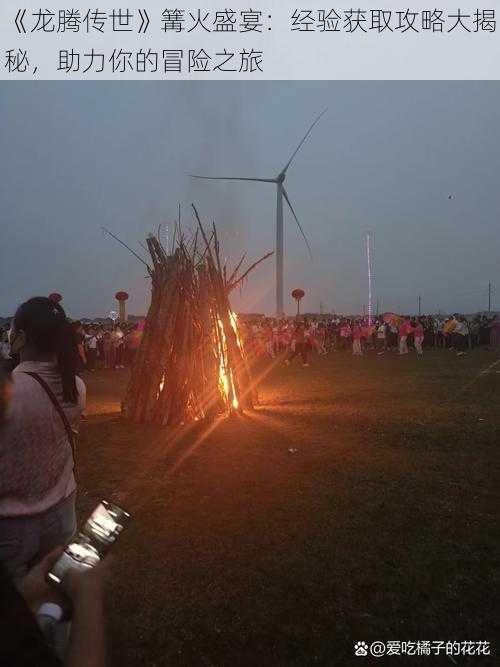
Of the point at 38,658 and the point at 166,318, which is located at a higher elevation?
the point at 166,318

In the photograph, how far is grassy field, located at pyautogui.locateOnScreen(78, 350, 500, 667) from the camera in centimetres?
364

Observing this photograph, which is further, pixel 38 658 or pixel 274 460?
pixel 274 460

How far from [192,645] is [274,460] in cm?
408

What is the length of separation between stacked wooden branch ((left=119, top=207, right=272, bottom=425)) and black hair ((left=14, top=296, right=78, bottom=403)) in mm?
7092

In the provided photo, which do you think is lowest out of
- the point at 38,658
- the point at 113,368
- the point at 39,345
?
the point at 113,368

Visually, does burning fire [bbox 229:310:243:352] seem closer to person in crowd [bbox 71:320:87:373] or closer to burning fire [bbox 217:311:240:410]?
burning fire [bbox 217:311:240:410]

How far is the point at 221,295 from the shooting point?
10570 mm

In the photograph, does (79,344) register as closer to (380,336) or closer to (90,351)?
(90,351)

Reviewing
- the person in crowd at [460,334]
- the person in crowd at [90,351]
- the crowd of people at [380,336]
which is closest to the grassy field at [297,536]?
the person in crowd at [90,351]

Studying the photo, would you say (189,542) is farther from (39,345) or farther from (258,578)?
(39,345)

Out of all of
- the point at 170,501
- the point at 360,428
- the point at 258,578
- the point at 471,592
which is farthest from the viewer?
the point at 360,428

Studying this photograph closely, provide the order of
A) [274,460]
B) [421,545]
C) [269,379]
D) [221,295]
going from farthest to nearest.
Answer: [269,379]
[221,295]
[274,460]
[421,545]

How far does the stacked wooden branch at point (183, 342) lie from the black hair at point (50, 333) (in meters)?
7.09

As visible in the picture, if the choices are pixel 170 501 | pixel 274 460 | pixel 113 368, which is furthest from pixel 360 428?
pixel 113 368
